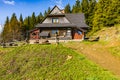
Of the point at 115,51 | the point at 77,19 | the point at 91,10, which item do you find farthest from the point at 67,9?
the point at 115,51

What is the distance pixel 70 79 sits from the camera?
79.0ft

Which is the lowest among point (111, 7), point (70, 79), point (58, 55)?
point (70, 79)

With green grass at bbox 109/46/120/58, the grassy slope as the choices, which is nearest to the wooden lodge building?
the grassy slope

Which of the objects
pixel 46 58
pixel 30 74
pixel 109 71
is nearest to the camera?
pixel 109 71

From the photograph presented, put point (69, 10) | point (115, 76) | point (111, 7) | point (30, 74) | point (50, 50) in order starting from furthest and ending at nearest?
point (69, 10) < point (111, 7) < point (50, 50) < point (30, 74) < point (115, 76)

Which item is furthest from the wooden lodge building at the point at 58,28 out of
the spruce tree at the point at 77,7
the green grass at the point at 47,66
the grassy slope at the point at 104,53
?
the spruce tree at the point at 77,7

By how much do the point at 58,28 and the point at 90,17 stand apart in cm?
2878

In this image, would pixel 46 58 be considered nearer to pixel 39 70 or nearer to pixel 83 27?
pixel 39 70

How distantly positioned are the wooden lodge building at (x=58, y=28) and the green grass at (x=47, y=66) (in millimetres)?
15386

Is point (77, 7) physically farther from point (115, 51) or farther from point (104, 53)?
point (115, 51)

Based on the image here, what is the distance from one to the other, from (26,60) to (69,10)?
68950 millimetres

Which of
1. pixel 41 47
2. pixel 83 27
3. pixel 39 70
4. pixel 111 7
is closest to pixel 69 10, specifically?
pixel 111 7

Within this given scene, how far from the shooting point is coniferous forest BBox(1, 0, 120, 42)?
57812mm

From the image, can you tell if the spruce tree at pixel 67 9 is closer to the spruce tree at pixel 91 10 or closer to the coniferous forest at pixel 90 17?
the coniferous forest at pixel 90 17
